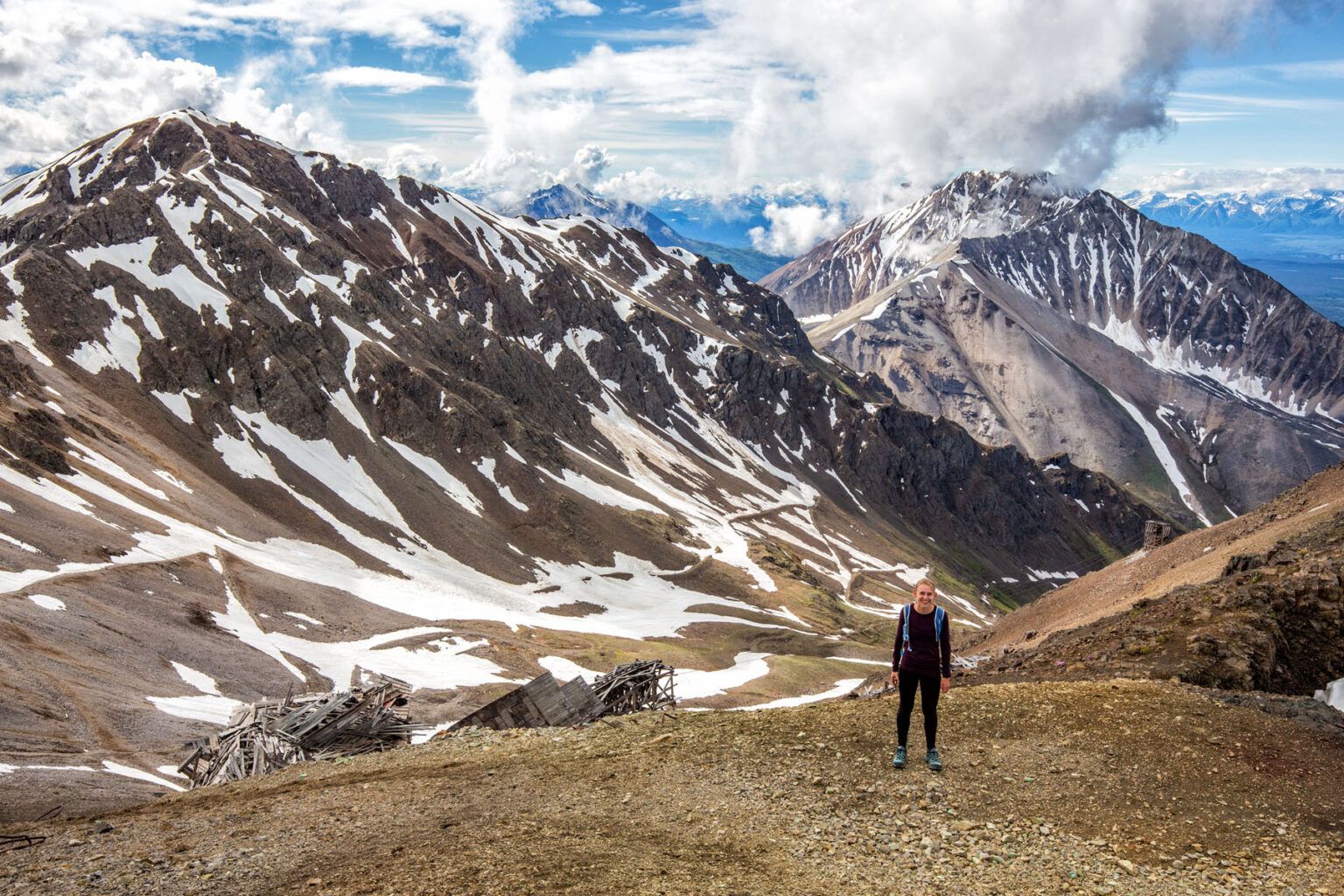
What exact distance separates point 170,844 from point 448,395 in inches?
5332

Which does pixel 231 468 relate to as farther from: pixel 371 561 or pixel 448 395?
pixel 448 395

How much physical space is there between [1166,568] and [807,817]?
48.7 meters

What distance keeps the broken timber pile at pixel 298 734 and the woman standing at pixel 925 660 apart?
1758 cm

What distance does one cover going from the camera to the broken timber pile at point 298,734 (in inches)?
1057

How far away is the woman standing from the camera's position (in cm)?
1786

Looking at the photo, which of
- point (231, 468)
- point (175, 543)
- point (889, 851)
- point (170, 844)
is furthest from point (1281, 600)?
point (231, 468)

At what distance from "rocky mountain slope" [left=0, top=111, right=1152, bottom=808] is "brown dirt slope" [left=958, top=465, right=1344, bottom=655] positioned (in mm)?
23215

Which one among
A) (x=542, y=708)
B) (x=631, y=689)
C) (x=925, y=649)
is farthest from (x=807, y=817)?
(x=631, y=689)

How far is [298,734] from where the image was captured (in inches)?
1106

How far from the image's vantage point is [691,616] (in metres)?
114

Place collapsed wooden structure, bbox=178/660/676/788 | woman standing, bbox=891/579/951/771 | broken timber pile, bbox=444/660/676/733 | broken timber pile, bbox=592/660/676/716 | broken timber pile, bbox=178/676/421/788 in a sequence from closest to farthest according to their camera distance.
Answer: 1. woman standing, bbox=891/579/951/771
2. broken timber pile, bbox=178/676/421/788
3. collapsed wooden structure, bbox=178/660/676/788
4. broken timber pile, bbox=444/660/676/733
5. broken timber pile, bbox=592/660/676/716

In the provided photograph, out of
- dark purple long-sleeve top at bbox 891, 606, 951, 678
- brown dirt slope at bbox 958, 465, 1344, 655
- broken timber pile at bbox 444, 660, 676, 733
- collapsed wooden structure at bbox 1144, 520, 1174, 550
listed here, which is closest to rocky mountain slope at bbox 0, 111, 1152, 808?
broken timber pile at bbox 444, 660, 676, 733

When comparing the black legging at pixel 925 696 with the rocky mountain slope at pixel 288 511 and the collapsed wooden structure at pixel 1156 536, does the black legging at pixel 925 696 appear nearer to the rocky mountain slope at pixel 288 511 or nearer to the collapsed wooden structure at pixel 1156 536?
the rocky mountain slope at pixel 288 511

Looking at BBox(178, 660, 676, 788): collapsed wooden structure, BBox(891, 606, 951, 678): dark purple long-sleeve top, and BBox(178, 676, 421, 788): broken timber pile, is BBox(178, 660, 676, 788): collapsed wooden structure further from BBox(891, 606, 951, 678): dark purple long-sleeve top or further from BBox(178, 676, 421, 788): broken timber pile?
BBox(891, 606, 951, 678): dark purple long-sleeve top
